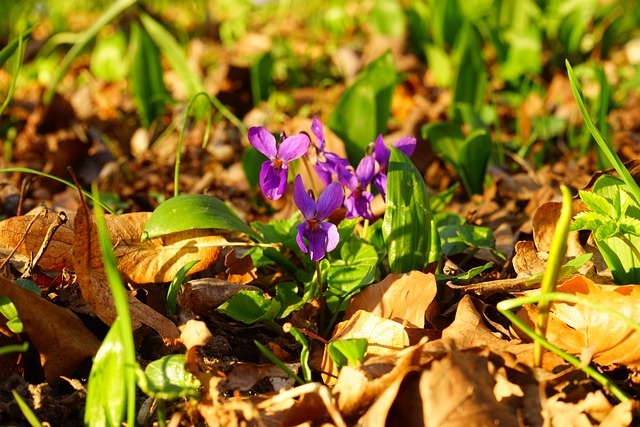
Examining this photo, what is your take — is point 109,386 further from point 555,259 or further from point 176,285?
point 555,259

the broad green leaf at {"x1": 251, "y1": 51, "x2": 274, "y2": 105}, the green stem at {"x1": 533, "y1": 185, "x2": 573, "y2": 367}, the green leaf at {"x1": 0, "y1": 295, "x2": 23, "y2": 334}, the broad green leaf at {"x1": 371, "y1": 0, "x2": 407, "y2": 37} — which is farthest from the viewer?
the broad green leaf at {"x1": 371, "y1": 0, "x2": 407, "y2": 37}

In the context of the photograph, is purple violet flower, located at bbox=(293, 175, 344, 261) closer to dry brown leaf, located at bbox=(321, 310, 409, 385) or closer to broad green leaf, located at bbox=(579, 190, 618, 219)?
dry brown leaf, located at bbox=(321, 310, 409, 385)

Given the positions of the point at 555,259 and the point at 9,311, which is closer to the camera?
the point at 555,259

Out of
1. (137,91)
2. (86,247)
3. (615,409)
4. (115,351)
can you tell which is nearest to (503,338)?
(615,409)

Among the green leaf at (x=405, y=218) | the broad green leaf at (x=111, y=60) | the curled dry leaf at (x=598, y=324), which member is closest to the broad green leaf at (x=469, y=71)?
the green leaf at (x=405, y=218)

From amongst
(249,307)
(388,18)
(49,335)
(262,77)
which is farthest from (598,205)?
(388,18)

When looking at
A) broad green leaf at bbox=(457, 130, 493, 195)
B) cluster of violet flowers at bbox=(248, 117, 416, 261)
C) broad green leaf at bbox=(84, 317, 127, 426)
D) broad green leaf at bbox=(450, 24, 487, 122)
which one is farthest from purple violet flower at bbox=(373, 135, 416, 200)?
broad green leaf at bbox=(450, 24, 487, 122)

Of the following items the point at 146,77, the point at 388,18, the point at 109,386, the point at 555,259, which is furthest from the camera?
the point at 388,18
